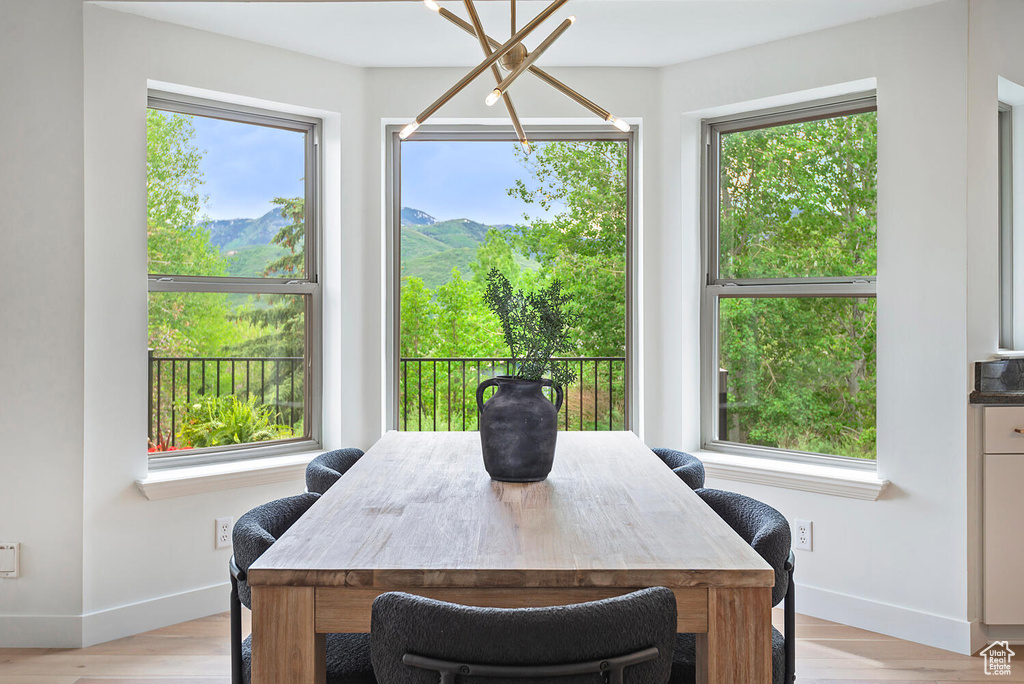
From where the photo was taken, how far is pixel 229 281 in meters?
3.20

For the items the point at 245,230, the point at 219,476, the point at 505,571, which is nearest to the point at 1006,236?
the point at 505,571

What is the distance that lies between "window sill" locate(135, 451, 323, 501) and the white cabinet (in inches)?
108

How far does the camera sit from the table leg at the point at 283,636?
1108 millimetres

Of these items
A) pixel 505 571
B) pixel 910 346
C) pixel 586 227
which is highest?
pixel 586 227

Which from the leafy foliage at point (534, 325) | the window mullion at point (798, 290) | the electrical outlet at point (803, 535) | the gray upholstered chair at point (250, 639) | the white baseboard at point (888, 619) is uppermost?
the window mullion at point (798, 290)

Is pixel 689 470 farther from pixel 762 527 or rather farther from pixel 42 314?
pixel 42 314

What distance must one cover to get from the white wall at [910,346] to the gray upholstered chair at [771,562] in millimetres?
1386

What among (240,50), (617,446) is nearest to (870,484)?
(617,446)

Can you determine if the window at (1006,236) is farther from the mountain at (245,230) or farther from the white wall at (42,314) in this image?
the white wall at (42,314)

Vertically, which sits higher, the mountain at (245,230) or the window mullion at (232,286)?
the mountain at (245,230)

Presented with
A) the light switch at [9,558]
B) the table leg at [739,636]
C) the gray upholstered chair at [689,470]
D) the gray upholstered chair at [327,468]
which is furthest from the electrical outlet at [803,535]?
the light switch at [9,558]

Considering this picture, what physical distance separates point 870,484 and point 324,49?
2936 mm

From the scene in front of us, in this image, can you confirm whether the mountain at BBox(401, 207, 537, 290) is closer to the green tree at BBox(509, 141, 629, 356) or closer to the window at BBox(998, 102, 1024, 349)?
the green tree at BBox(509, 141, 629, 356)

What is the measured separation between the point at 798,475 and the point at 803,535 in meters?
0.26
